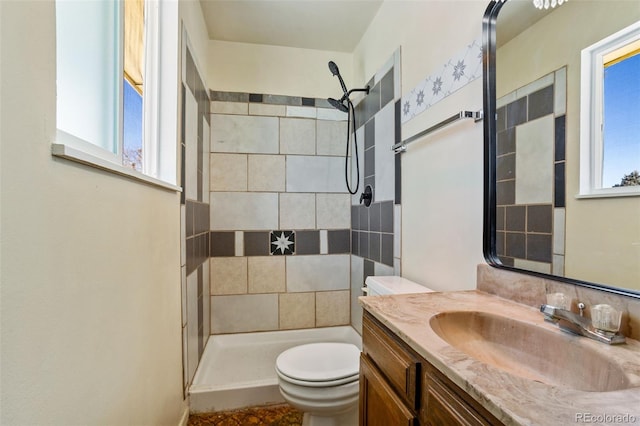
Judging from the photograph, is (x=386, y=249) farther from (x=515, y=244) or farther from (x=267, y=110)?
(x=267, y=110)

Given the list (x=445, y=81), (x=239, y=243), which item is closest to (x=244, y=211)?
(x=239, y=243)

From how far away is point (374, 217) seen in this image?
2070 mm

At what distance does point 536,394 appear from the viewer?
1.48ft

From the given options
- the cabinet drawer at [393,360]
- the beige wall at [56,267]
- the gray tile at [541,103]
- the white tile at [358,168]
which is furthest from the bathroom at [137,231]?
the cabinet drawer at [393,360]

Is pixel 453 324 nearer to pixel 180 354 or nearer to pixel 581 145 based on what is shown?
pixel 581 145

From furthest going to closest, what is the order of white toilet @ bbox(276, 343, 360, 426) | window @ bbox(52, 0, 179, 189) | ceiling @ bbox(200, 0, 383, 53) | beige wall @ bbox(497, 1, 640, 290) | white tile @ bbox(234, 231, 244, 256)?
white tile @ bbox(234, 231, 244, 256), ceiling @ bbox(200, 0, 383, 53), white toilet @ bbox(276, 343, 360, 426), window @ bbox(52, 0, 179, 189), beige wall @ bbox(497, 1, 640, 290)

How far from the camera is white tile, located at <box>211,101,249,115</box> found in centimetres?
238

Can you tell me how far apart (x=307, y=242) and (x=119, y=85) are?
1756mm

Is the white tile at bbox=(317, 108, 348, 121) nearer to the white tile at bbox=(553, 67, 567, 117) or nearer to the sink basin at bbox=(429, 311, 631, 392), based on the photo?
the white tile at bbox=(553, 67, 567, 117)

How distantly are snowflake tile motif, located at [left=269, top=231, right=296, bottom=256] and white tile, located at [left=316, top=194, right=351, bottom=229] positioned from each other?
26cm

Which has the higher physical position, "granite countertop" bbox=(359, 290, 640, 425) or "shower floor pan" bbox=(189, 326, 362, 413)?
"granite countertop" bbox=(359, 290, 640, 425)

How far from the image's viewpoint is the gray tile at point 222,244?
93.4 inches

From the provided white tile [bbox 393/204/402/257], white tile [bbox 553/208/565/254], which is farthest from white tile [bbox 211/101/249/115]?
white tile [bbox 553/208/565/254]

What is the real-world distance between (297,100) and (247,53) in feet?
1.81
